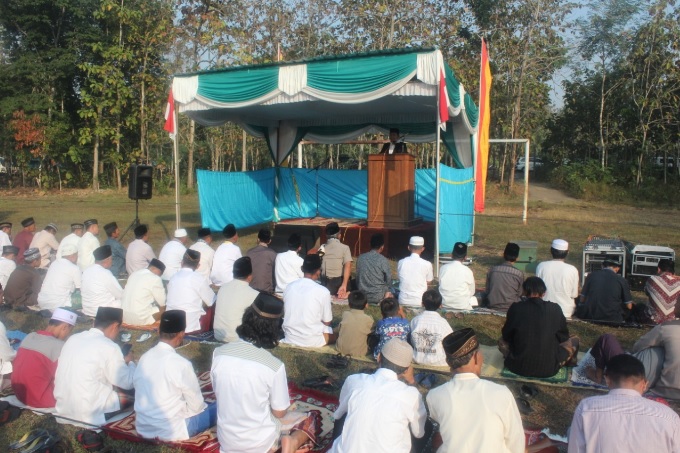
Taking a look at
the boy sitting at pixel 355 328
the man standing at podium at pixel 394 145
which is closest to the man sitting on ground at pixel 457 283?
the boy sitting at pixel 355 328

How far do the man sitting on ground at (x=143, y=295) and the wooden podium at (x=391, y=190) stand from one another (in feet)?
16.6

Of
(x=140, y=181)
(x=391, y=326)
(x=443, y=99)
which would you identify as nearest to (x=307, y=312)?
(x=391, y=326)

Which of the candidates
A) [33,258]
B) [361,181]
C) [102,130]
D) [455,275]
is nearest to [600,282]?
[455,275]

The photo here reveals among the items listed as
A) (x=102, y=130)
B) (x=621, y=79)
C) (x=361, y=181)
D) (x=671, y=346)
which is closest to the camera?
(x=671, y=346)

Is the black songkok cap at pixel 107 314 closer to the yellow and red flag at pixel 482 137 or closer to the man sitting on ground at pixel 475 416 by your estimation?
the man sitting on ground at pixel 475 416

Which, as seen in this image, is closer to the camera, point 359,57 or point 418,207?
point 359,57

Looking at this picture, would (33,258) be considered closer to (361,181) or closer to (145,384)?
(145,384)

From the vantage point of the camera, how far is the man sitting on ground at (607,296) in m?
5.96

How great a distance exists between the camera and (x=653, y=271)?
7.34m

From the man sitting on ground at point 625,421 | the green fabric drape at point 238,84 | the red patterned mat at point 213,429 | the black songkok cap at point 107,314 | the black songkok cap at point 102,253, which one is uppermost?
the green fabric drape at point 238,84

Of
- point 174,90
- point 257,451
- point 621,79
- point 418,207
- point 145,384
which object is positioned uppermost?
point 621,79

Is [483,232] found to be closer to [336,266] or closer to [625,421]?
[336,266]

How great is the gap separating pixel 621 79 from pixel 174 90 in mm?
19162

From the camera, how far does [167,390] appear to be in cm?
349
